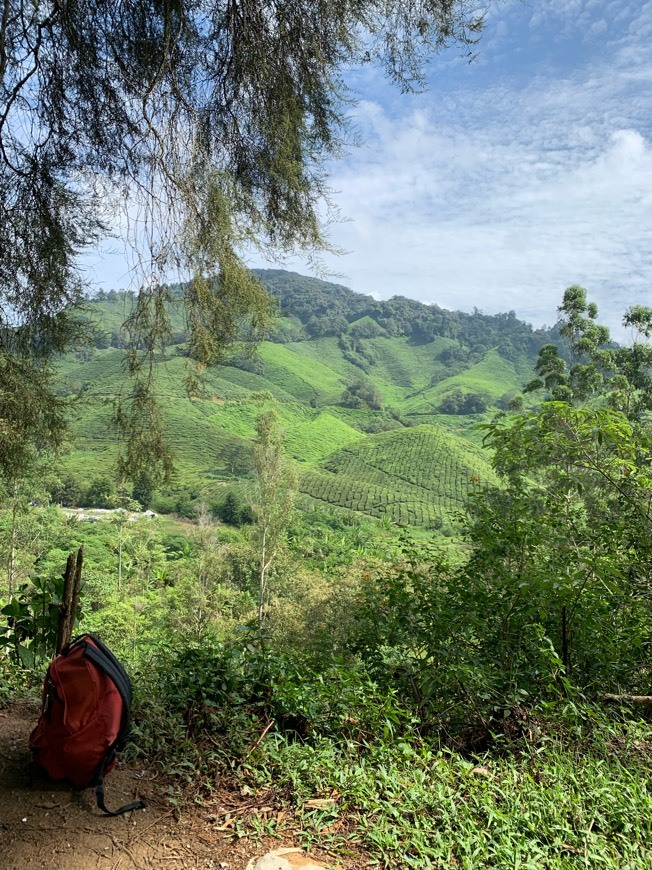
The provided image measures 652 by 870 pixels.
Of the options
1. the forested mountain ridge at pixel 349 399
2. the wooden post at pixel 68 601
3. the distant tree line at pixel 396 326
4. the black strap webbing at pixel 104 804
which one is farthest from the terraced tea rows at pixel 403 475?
the black strap webbing at pixel 104 804

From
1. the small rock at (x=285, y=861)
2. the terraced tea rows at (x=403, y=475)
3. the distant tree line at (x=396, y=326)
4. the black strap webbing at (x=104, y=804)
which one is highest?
the distant tree line at (x=396, y=326)

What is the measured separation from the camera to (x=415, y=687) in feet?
10.4

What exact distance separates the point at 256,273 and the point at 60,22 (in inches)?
47.8

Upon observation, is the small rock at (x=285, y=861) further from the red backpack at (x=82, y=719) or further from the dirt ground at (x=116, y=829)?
the red backpack at (x=82, y=719)

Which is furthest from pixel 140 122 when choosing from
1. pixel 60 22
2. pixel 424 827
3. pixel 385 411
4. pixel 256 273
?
pixel 385 411

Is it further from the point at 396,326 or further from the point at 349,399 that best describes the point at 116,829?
the point at 396,326

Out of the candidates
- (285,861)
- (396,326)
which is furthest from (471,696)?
(396,326)

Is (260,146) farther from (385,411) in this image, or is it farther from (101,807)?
(385,411)

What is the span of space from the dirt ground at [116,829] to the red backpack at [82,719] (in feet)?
0.21

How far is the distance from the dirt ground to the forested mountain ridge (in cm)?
121

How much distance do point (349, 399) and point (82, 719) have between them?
94256mm

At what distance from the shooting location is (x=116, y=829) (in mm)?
1858

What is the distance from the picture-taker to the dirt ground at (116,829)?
1727 mm

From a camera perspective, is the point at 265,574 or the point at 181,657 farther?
the point at 265,574
